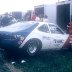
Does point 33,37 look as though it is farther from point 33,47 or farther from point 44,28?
point 44,28

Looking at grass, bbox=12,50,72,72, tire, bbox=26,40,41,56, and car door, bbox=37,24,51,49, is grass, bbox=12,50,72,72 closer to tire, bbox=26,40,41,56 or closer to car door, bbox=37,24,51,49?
tire, bbox=26,40,41,56

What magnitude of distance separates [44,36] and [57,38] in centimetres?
65

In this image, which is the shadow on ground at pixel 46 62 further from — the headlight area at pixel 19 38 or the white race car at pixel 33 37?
the headlight area at pixel 19 38

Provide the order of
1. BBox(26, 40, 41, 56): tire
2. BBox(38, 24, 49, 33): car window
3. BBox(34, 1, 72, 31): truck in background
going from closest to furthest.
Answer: BBox(26, 40, 41, 56): tire → BBox(38, 24, 49, 33): car window → BBox(34, 1, 72, 31): truck in background

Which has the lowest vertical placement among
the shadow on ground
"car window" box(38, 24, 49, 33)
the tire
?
the shadow on ground

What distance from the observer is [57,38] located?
10367 mm

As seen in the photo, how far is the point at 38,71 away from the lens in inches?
306

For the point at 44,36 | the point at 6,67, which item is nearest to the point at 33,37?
the point at 44,36

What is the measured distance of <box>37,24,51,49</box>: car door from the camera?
997 cm

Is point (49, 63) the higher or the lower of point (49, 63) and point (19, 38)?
the lower

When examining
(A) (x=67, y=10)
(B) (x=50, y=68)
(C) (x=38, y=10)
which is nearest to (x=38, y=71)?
(B) (x=50, y=68)

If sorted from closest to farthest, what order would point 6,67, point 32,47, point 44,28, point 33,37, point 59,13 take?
point 6,67
point 33,37
point 32,47
point 44,28
point 59,13

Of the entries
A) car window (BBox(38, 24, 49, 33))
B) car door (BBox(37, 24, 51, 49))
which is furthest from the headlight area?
car window (BBox(38, 24, 49, 33))

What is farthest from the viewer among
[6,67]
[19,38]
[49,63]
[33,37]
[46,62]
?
[33,37]
